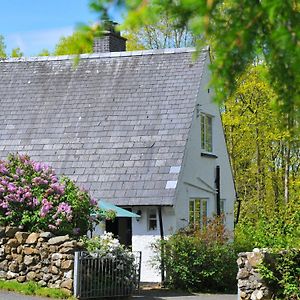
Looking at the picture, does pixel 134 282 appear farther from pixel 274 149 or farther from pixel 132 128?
pixel 274 149

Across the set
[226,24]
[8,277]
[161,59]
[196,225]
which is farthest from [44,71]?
[226,24]

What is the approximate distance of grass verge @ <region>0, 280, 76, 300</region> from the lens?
17531 mm

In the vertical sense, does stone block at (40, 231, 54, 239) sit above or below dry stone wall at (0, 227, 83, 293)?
above

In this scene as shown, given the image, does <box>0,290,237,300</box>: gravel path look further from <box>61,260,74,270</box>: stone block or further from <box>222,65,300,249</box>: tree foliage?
<box>222,65,300,249</box>: tree foliage

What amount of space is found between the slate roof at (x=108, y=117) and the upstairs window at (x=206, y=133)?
2.01 metres

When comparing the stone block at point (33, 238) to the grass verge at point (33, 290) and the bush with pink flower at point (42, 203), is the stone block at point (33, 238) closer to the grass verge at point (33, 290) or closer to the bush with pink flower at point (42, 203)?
the bush with pink flower at point (42, 203)

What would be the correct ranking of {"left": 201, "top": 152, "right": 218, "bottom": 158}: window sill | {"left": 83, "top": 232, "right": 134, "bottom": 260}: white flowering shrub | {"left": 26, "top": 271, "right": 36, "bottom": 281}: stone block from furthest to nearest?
1. {"left": 201, "top": 152, "right": 218, "bottom": 158}: window sill
2. {"left": 26, "top": 271, "right": 36, "bottom": 281}: stone block
3. {"left": 83, "top": 232, "right": 134, "bottom": 260}: white flowering shrub

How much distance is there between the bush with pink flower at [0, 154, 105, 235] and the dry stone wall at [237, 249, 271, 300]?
13.7 feet

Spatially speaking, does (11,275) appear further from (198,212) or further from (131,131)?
(198,212)

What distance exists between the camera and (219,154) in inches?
1145

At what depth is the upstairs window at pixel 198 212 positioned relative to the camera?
25.2 m

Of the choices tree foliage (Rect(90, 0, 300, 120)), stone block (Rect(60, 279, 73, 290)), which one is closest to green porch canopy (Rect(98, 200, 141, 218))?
stone block (Rect(60, 279, 73, 290))

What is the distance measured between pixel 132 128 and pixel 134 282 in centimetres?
754

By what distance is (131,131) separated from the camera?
83.8 feet
